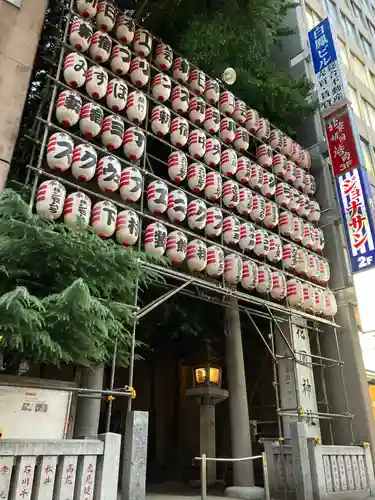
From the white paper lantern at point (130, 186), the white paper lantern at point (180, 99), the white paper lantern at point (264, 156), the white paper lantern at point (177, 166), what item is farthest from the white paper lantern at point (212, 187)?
the white paper lantern at point (264, 156)

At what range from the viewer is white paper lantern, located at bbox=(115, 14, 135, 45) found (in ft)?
33.7

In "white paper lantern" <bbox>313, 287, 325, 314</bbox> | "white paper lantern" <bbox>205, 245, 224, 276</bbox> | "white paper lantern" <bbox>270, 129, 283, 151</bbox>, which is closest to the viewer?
Result: "white paper lantern" <bbox>205, 245, 224, 276</bbox>

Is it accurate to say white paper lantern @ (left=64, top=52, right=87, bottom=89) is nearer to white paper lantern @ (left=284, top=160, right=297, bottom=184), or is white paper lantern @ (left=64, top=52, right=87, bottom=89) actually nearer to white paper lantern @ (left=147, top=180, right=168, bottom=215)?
white paper lantern @ (left=147, top=180, right=168, bottom=215)

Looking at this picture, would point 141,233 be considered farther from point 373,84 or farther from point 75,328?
point 373,84

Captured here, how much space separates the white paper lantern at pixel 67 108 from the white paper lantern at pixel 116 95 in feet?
3.17

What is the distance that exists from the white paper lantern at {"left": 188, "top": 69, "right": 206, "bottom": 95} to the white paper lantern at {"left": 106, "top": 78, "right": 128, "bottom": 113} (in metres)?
2.86

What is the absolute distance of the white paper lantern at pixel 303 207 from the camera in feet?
44.8

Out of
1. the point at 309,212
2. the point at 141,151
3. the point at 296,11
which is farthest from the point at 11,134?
the point at 296,11

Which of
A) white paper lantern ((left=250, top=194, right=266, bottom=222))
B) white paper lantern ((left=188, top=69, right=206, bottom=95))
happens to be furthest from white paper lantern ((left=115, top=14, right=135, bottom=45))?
white paper lantern ((left=250, top=194, right=266, bottom=222))

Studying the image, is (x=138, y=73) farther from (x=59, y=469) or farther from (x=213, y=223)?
(x=59, y=469)

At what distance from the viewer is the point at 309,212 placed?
13953 millimetres

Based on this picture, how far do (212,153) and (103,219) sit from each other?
436cm

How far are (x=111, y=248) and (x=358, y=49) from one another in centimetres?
2175

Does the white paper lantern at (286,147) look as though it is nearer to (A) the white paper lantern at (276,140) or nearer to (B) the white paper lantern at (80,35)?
(A) the white paper lantern at (276,140)
